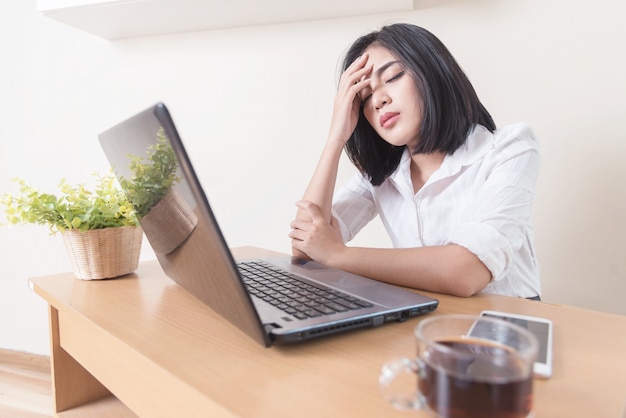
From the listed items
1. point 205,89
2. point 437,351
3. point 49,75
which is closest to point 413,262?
point 437,351

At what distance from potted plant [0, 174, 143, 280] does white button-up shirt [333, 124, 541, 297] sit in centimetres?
54

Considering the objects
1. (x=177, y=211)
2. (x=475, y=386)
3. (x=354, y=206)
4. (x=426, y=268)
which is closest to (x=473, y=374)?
(x=475, y=386)

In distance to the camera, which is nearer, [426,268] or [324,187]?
[426,268]

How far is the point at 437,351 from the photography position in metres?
0.33

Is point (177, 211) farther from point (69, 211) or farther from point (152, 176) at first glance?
point (69, 211)

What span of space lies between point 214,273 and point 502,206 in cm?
56

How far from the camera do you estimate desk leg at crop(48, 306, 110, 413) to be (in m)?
0.83

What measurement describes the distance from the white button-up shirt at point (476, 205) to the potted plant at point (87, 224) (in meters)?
0.54

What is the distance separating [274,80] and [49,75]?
1.00 meters

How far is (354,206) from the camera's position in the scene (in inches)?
49.9

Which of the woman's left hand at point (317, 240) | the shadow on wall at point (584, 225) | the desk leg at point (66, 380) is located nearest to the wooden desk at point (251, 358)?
the desk leg at point (66, 380)

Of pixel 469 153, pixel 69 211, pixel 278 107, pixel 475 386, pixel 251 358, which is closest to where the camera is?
pixel 475 386

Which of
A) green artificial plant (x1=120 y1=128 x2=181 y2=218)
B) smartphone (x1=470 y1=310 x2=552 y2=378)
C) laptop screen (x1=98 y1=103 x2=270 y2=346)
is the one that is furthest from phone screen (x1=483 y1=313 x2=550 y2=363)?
green artificial plant (x1=120 y1=128 x2=181 y2=218)

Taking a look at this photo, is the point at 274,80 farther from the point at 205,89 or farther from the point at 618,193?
the point at 618,193
